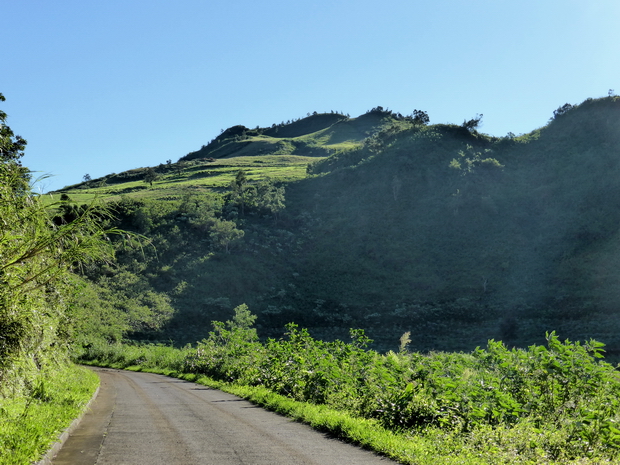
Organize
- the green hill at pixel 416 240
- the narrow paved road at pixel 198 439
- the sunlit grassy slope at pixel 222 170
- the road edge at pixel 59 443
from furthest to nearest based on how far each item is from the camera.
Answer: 1. the sunlit grassy slope at pixel 222 170
2. the green hill at pixel 416 240
3. the narrow paved road at pixel 198 439
4. the road edge at pixel 59 443

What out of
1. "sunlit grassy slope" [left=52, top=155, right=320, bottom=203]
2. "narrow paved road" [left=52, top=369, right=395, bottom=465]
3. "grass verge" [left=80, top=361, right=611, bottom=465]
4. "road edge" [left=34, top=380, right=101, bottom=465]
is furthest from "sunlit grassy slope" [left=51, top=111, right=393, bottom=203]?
"grass verge" [left=80, top=361, right=611, bottom=465]

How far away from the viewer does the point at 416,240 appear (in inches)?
2958

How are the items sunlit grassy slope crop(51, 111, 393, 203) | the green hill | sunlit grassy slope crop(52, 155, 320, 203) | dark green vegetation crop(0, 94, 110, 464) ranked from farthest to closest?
sunlit grassy slope crop(51, 111, 393, 203) → sunlit grassy slope crop(52, 155, 320, 203) → the green hill → dark green vegetation crop(0, 94, 110, 464)

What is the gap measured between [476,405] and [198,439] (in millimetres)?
5137

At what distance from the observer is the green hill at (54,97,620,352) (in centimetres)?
5622

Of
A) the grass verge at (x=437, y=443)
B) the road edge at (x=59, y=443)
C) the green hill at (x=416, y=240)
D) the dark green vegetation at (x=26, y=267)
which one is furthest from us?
the green hill at (x=416, y=240)

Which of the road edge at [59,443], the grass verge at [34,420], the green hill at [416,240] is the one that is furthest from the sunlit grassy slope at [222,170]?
the road edge at [59,443]

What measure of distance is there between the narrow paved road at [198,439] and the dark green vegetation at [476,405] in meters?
0.69

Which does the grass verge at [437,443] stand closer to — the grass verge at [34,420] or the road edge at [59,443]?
the road edge at [59,443]

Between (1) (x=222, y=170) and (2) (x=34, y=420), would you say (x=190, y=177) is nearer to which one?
(1) (x=222, y=170)

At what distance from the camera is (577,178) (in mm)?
81500

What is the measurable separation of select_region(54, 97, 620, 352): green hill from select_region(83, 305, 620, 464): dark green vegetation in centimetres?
3683

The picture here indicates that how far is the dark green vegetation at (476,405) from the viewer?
673cm

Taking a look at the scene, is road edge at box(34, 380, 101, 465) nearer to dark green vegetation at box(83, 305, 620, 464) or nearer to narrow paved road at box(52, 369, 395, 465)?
narrow paved road at box(52, 369, 395, 465)
